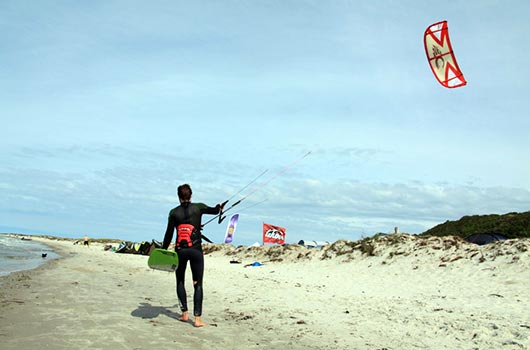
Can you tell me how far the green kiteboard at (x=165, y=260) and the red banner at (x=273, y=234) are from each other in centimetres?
2401

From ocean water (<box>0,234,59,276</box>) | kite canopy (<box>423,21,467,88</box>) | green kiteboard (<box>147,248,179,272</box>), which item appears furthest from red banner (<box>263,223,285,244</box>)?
green kiteboard (<box>147,248,179,272</box>)

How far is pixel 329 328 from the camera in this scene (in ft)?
26.3

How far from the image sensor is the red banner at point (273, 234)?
3209cm

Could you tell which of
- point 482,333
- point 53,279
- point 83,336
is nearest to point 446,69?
point 482,333

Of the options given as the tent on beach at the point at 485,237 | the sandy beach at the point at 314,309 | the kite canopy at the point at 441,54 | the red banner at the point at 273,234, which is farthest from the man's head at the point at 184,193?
the red banner at the point at 273,234

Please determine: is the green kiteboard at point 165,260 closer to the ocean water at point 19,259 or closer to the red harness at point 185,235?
the red harness at point 185,235

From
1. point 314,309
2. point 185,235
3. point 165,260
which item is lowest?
point 314,309

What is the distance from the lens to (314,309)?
990 centimetres

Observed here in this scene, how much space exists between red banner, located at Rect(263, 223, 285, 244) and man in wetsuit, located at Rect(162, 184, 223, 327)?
2405cm

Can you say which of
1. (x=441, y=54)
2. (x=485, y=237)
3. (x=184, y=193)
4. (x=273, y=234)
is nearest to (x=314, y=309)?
(x=184, y=193)

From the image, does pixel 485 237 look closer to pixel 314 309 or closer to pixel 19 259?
pixel 314 309

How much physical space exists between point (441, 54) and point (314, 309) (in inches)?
301

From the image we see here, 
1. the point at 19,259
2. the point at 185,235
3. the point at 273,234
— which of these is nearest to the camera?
the point at 185,235

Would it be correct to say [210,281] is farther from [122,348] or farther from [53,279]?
[122,348]
